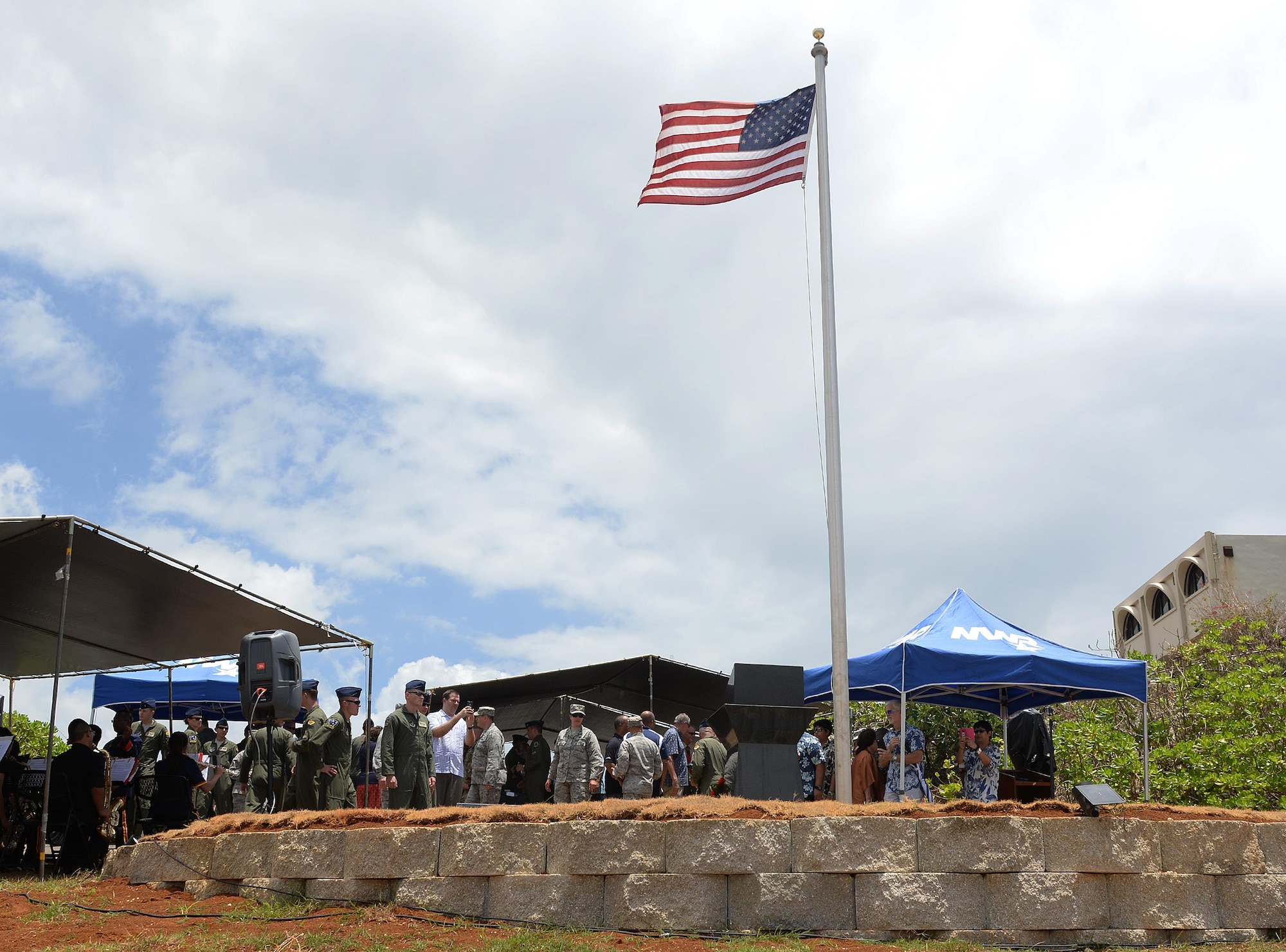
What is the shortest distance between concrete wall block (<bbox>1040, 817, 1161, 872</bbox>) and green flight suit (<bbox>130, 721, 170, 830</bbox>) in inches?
380

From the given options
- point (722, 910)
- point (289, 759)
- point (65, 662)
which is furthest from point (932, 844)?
point (65, 662)

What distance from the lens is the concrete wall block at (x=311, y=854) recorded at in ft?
24.9

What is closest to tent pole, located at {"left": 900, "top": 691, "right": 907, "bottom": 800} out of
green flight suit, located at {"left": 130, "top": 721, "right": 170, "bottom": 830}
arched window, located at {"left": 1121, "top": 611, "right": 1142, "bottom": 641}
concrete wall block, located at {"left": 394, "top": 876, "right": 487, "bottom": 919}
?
concrete wall block, located at {"left": 394, "top": 876, "right": 487, "bottom": 919}

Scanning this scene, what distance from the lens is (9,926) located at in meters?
7.16

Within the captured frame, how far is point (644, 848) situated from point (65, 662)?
48.3ft

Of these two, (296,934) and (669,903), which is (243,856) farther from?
(669,903)

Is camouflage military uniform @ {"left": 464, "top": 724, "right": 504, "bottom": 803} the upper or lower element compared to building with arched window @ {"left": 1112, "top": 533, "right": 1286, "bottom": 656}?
lower

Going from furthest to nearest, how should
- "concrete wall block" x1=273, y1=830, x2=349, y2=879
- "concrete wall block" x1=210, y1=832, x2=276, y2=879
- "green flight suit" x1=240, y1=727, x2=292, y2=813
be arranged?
"green flight suit" x1=240, y1=727, x2=292, y2=813 → "concrete wall block" x1=210, y1=832, x2=276, y2=879 → "concrete wall block" x1=273, y1=830, x2=349, y2=879

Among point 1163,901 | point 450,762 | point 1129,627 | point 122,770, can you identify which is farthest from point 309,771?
point 1129,627

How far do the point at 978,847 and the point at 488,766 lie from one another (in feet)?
23.7

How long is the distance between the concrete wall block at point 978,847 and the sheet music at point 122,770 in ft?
30.5

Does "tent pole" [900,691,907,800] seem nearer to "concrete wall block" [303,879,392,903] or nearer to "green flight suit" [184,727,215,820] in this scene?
"concrete wall block" [303,879,392,903]

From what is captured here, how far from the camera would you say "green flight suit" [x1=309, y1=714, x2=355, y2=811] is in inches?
393

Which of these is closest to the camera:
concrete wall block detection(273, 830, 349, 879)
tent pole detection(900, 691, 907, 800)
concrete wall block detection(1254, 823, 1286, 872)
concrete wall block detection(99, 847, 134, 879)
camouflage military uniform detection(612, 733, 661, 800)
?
concrete wall block detection(1254, 823, 1286, 872)
